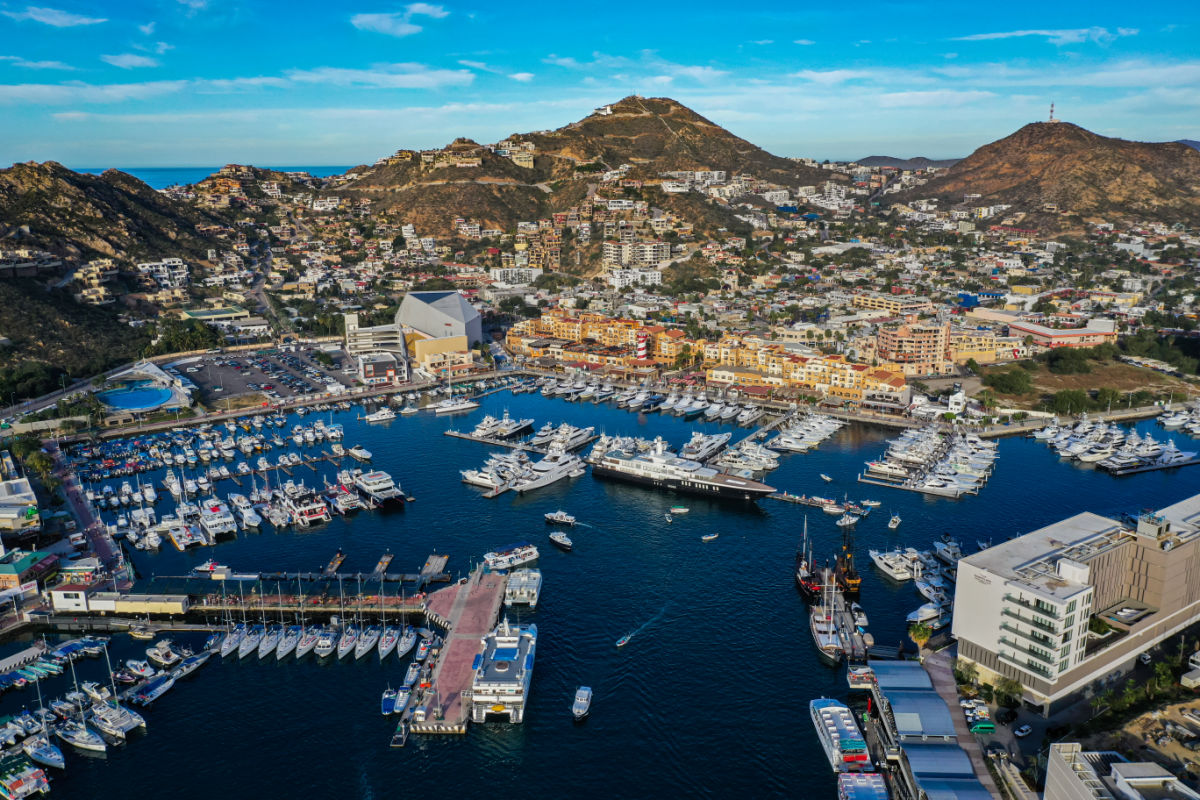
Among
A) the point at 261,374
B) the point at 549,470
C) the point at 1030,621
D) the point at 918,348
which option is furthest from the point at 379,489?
the point at 918,348

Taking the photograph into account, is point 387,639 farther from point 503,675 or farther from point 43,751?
point 43,751

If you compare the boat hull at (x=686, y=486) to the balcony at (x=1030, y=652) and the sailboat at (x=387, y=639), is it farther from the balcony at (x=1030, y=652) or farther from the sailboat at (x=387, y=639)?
the sailboat at (x=387, y=639)

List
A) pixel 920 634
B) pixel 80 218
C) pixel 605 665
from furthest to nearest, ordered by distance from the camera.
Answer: pixel 80 218 < pixel 605 665 < pixel 920 634

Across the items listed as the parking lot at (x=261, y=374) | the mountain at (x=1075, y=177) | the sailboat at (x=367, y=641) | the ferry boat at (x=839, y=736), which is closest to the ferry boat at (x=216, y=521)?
the sailboat at (x=367, y=641)

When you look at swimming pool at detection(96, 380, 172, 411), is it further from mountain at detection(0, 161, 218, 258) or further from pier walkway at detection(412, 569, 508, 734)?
mountain at detection(0, 161, 218, 258)

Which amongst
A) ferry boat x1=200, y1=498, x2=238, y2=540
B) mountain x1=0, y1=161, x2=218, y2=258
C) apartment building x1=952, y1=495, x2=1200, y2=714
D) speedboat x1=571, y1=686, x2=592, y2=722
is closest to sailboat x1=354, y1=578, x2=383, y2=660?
speedboat x1=571, y1=686, x2=592, y2=722
